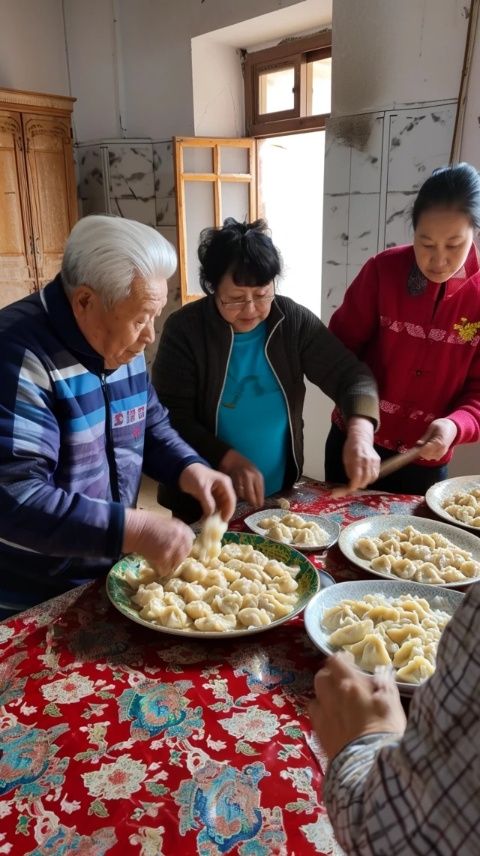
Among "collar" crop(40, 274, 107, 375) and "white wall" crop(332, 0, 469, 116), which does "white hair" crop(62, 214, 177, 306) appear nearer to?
"collar" crop(40, 274, 107, 375)

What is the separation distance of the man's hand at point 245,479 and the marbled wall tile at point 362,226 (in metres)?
2.21

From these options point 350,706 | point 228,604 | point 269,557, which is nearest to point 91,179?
point 269,557

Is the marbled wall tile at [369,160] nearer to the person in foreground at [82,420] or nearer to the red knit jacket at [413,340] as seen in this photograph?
the red knit jacket at [413,340]

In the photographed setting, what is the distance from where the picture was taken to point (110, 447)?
62.4 inches

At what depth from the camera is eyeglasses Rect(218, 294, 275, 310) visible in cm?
199

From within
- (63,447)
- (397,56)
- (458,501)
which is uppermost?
(397,56)

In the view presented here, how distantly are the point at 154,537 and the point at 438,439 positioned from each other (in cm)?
103

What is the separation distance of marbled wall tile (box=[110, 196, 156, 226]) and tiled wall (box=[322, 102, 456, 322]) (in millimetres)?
1671

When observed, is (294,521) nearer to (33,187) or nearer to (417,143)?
(417,143)

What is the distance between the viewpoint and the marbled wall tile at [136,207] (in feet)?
16.2

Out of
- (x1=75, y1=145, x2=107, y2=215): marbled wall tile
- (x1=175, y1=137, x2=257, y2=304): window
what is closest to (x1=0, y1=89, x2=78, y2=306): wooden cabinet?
(x1=75, y1=145, x2=107, y2=215): marbled wall tile

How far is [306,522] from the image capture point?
1771 mm

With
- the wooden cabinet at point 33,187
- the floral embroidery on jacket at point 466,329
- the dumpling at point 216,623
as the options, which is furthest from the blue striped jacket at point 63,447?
the wooden cabinet at point 33,187

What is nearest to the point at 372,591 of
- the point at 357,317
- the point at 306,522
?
the point at 306,522
